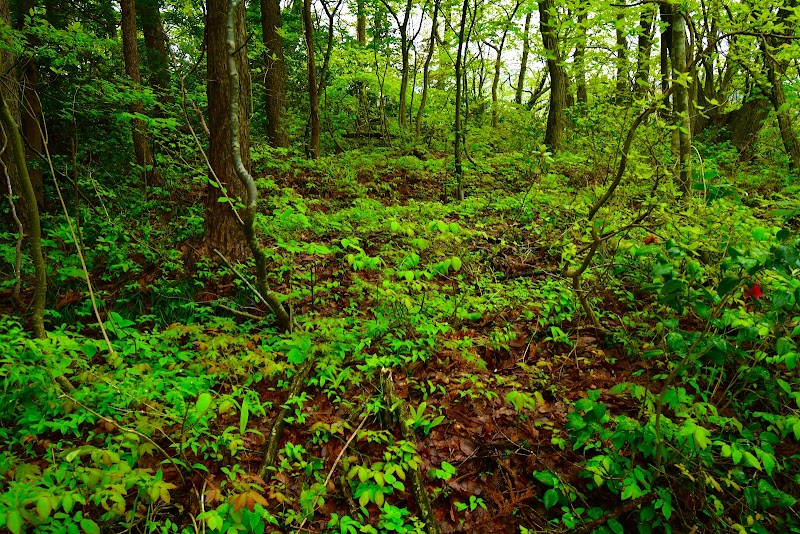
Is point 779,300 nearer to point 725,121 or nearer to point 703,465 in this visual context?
point 703,465

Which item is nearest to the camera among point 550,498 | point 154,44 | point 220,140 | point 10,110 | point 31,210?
point 550,498

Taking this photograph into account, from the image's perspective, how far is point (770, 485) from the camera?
270 cm

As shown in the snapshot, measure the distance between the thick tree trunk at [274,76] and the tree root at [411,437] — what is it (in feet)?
28.6

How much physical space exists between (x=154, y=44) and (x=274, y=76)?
113 inches

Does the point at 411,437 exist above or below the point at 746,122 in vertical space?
below

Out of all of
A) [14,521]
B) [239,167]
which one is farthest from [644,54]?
[14,521]

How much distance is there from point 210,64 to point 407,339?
4.23m

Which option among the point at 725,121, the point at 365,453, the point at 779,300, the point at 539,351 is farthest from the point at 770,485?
the point at 725,121

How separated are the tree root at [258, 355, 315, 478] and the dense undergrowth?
0.16 ft

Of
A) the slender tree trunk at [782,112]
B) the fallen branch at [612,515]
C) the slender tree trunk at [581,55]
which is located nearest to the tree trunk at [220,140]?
the slender tree trunk at [581,55]

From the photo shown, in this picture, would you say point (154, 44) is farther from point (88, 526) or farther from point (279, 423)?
point (88, 526)

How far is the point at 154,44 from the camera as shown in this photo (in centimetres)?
1036

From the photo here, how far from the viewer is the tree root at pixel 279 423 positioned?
9.71ft

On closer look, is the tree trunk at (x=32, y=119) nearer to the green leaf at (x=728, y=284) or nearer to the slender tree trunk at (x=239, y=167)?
the slender tree trunk at (x=239, y=167)
